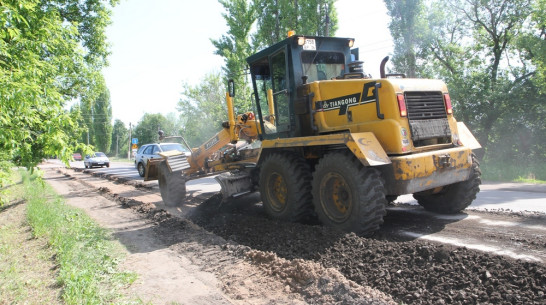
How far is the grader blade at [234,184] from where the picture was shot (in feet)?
24.8

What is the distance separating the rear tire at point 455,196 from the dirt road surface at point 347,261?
197 mm

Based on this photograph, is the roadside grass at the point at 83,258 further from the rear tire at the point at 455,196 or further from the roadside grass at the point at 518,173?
the roadside grass at the point at 518,173

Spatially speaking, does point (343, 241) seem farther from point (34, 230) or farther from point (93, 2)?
point (93, 2)

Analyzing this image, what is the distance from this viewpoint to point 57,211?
362 inches

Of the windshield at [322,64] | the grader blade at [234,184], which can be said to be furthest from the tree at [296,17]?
the grader blade at [234,184]

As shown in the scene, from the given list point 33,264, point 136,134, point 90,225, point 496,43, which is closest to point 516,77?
point 496,43

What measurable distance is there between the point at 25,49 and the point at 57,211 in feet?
17.1

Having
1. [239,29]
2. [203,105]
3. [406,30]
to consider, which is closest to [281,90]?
[406,30]

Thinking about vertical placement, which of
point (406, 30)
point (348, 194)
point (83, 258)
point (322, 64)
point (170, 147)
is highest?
point (406, 30)

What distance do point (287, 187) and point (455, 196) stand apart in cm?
282

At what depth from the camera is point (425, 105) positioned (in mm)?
5672

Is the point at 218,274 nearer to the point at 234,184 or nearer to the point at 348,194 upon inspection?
the point at 348,194

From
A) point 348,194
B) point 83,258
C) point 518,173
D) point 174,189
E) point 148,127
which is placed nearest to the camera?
point 83,258

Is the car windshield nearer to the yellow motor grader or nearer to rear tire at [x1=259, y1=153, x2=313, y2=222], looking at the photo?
the yellow motor grader
